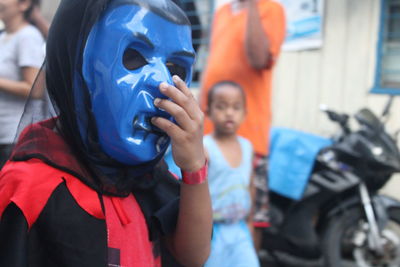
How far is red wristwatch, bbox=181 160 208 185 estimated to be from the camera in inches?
42.6

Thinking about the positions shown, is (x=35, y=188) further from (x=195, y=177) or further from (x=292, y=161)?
(x=292, y=161)

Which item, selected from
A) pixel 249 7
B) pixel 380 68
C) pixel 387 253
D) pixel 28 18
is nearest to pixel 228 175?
pixel 249 7

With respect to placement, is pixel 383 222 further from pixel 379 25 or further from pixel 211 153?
pixel 379 25

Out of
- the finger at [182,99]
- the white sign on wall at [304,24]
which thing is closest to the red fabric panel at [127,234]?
the finger at [182,99]

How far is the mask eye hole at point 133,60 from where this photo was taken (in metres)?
1.05

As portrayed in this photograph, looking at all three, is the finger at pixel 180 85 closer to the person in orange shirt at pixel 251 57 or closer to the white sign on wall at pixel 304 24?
the person in orange shirt at pixel 251 57

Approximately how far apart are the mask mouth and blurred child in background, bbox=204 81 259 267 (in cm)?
107

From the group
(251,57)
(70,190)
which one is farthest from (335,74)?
(70,190)

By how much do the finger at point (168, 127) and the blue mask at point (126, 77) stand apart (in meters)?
0.02

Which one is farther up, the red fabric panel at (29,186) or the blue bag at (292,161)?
the red fabric panel at (29,186)

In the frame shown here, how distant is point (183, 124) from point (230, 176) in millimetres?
1307

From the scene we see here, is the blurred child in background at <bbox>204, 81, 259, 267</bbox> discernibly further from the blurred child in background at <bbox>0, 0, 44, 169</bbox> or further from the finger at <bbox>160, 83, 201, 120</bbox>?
the finger at <bbox>160, 83, 201, 120</bbox>

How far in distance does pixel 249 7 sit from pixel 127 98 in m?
1.62

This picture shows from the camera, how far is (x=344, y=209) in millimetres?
3416
